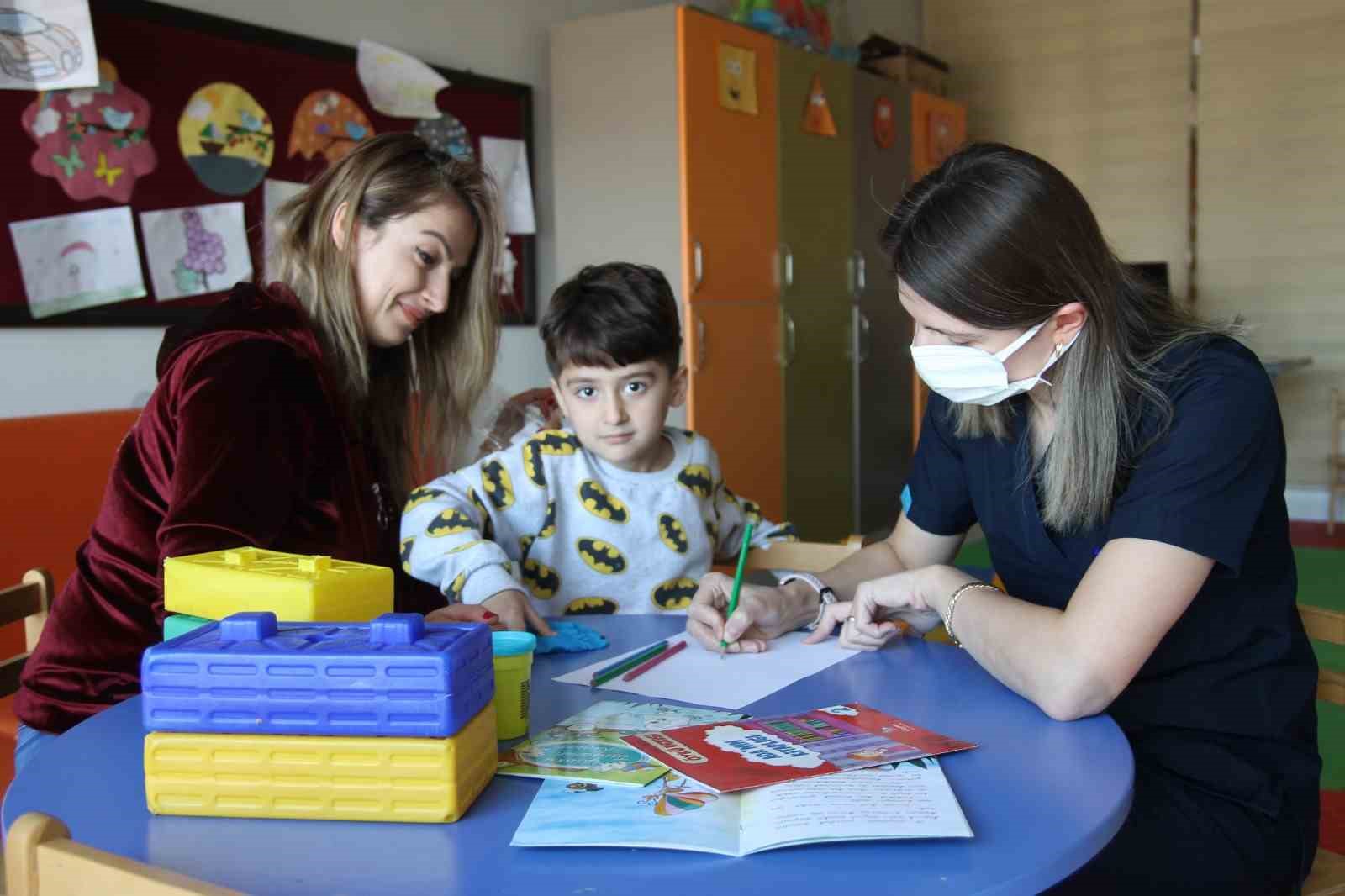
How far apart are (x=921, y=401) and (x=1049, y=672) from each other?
183 inches

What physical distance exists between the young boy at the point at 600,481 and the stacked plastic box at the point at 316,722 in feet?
2.63

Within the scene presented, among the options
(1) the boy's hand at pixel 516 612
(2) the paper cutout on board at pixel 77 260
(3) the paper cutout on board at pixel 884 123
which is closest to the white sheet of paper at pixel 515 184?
(2) the paper cutout on board at pixel 77 260

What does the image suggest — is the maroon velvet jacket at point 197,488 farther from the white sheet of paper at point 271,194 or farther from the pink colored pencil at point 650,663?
the white sheet of paper at point 271,194

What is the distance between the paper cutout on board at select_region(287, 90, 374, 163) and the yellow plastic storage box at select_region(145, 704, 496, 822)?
256 cm

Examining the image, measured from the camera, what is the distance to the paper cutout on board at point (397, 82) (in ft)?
10.9

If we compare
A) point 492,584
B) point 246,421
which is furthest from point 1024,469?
point 246,421

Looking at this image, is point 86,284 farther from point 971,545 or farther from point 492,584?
point 971,545

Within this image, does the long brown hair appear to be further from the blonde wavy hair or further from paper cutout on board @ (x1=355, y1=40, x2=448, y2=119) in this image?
paper cutout on board @ (x1=355, y1=40, x2=448, y2=119)

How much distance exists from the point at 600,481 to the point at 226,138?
1.77m

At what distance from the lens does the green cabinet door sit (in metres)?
4.45

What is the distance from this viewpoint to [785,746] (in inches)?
37.6

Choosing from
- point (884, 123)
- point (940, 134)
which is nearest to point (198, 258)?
point (884, 123)

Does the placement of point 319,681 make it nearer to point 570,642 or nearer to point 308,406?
point 570,642

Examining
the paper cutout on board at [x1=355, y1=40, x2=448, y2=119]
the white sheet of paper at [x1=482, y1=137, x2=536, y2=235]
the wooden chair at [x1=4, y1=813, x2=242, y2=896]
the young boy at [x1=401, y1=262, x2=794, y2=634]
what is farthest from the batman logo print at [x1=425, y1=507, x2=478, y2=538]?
the white sheet of paper at [x1=482, y1=137, x2=536, y2=235]
